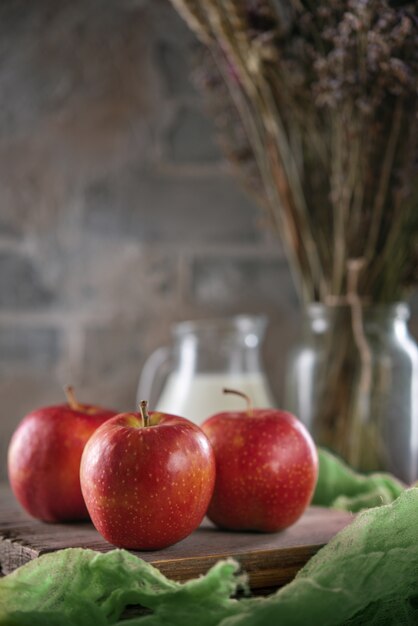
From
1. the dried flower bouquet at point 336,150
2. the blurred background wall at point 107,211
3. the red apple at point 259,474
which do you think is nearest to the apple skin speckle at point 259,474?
the red apple at point 259,474

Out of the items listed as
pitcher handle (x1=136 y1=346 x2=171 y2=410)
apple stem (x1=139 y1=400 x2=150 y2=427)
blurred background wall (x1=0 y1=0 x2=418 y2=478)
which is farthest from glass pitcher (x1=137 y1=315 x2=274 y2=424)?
apple stem (x1=139 y1=400 x2=150 y2=427)

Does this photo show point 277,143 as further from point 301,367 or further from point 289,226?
point 301,367

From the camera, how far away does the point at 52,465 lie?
807mm

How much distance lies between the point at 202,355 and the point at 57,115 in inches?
23.3

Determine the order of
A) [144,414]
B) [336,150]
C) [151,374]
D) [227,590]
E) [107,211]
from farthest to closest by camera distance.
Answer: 1. [107,211]
2. [151,374]
3. [336,150]
4. [144,414]
5. [227,590]

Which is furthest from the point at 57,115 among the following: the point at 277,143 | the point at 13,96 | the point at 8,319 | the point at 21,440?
the point at 21,440

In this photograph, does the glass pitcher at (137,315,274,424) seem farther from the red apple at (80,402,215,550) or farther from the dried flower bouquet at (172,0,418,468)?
the red apple at (80,402,215,550)

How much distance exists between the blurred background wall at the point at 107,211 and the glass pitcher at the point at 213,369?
372 mm

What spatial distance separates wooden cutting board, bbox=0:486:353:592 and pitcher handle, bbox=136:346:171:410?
0.47 meters

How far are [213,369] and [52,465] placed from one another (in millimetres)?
467

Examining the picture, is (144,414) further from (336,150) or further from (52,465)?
(336,150)

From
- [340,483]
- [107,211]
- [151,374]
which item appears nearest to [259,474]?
[340,483]

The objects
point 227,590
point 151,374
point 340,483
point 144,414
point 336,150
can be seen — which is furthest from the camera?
point 151,374

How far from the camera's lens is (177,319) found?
166 cm
